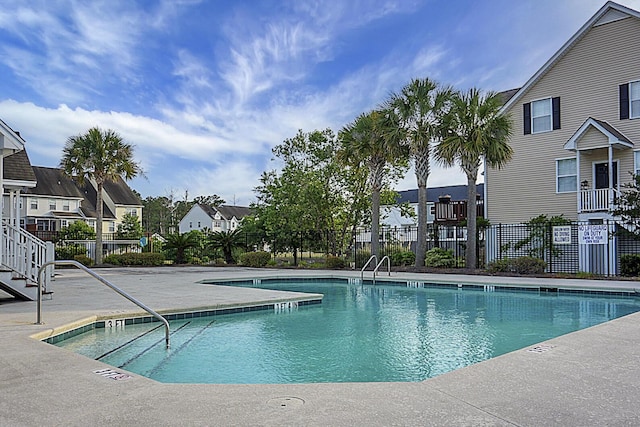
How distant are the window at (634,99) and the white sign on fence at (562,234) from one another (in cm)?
499

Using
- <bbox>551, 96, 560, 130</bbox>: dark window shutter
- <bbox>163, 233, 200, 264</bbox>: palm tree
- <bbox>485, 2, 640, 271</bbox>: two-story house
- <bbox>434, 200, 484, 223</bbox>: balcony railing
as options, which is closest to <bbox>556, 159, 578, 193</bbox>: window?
<bbox>485, 2, 640, 271</bbox>: two-story house

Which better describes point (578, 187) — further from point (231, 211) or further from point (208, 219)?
point (231, 211)

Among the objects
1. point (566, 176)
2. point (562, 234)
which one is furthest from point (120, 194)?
point (562, 234)

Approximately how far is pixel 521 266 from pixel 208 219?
51670 millimetres

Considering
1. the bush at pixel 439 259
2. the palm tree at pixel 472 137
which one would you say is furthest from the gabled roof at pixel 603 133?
the bush at pixel 439 259

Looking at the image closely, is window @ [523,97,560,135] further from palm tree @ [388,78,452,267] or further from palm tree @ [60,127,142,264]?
palm tree @ [60,127,142,264]

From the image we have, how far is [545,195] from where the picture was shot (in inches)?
826

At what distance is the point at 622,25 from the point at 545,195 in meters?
7.06

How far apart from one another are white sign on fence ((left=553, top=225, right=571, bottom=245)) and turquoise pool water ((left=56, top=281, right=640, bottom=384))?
629 cm

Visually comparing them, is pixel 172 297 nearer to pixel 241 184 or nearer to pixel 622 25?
pixel 622 25

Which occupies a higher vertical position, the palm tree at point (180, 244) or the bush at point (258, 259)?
the palm tree at point (180, 244)

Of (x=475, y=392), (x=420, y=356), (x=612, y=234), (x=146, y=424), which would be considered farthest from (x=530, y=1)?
A: (x=146, y=424)

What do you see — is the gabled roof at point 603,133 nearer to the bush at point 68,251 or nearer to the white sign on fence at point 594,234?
the white sign on fence at point 594,234

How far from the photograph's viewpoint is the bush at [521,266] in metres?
17.7
